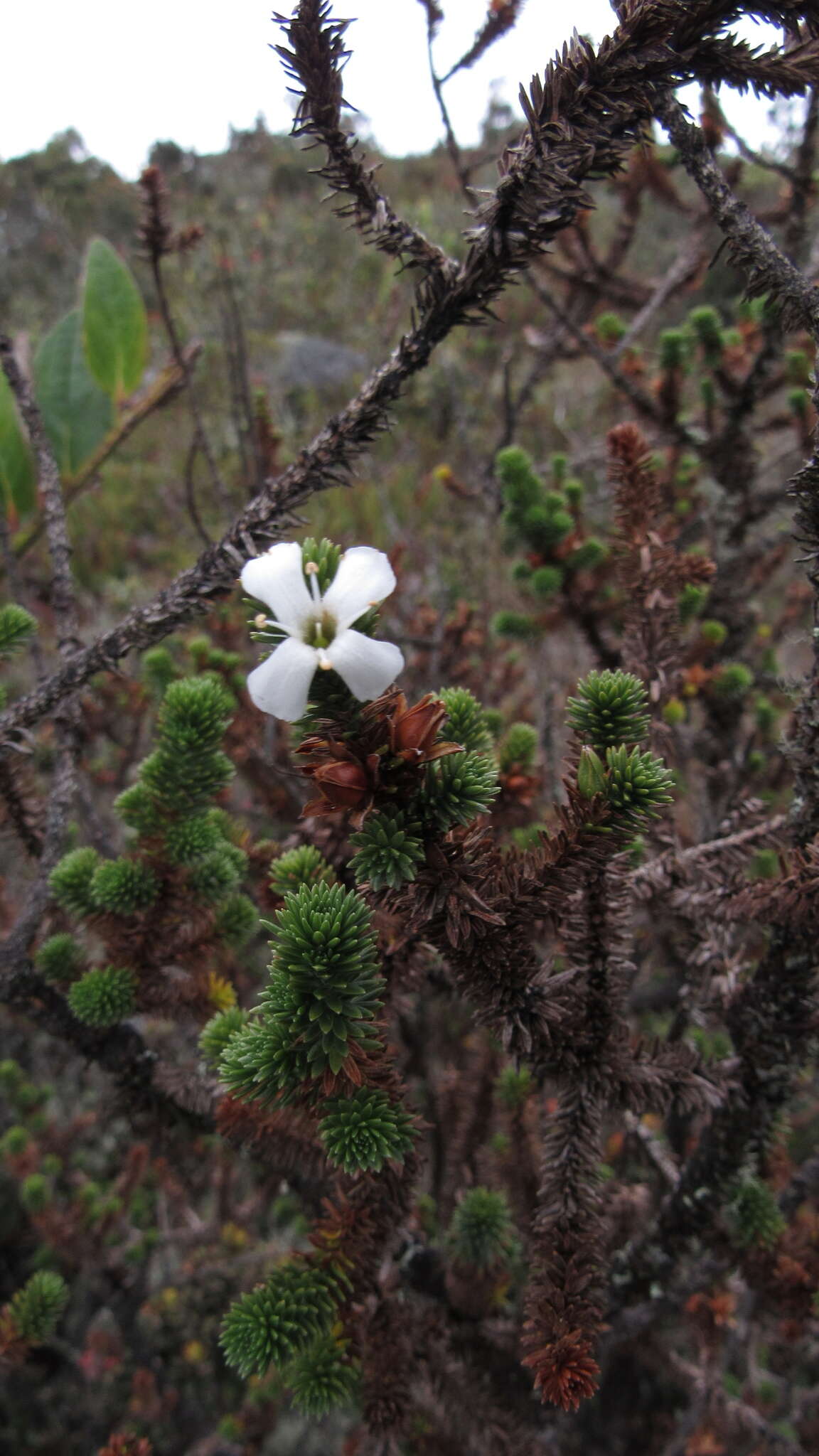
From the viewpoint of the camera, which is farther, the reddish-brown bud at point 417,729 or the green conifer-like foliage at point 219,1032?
the green conifer-like foliage at point 219,1032

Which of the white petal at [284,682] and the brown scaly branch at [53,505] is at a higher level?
the brown scaly branch at [53,505]

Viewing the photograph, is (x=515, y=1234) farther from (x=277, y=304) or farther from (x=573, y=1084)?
(x=277, y=304)

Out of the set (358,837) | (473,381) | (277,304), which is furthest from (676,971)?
(277,304)

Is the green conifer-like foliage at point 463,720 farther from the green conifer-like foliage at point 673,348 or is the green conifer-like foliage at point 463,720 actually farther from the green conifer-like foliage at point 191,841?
the green conifer-like foliage at point 673,348

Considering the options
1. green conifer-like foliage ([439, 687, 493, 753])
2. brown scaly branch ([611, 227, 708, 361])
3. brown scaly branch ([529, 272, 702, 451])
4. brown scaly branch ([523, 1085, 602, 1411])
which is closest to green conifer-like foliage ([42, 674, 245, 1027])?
green conifer-like foliage ([439, 687, 493, 753])

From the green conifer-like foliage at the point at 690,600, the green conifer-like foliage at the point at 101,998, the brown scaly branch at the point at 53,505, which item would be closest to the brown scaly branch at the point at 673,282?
the green conifer-like foliage at the point at 690,600
